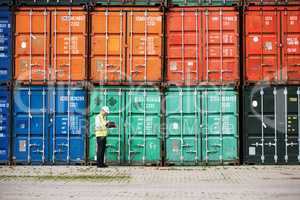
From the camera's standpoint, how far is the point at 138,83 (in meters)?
21.1

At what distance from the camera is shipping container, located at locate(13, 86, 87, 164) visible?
69.2 feet

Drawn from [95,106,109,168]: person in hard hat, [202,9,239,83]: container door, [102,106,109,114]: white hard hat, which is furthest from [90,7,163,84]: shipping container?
[202,9,239,83]: container door

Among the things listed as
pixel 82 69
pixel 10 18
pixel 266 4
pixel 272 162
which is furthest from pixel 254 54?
pixel 10 18

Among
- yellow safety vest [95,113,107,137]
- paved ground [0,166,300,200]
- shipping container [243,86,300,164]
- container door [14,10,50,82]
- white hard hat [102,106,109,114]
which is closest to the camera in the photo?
paved ground [0,166,300,200]

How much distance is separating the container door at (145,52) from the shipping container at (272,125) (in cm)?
277

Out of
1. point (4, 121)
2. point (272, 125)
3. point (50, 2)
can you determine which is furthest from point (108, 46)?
point (272, 125)

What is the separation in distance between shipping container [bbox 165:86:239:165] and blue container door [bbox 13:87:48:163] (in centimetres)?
360

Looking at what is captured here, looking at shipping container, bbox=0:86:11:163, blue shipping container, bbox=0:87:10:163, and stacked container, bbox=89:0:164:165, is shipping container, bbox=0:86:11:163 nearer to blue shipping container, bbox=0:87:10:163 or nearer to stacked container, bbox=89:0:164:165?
blue shipping container, bbox=0:87:10:163

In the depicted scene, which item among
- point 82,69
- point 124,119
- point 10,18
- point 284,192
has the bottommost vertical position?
point 284,192

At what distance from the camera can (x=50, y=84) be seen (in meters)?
21.2

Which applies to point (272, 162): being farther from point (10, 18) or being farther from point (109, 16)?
point (10, 18)

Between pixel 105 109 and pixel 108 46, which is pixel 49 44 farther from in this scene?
pixel 105 109

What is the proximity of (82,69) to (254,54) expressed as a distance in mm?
4975

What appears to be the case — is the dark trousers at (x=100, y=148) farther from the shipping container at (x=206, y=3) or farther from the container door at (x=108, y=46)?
the shipping container at (x=206, y=3)
